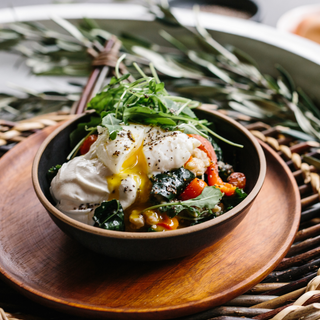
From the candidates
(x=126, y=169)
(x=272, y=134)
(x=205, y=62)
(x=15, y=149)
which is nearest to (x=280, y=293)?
(x=126, y=169)

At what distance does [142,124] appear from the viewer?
Result: 2107mm

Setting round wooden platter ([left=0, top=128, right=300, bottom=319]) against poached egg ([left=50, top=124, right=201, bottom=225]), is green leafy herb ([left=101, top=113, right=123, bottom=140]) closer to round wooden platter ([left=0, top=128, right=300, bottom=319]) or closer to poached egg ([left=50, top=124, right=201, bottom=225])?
poached egg ([left=50, top=124, right=201, bottom=225])

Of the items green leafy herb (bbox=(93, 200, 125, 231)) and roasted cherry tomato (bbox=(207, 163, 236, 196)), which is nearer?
green leafy herb (bbox=(93, 200, 125, 231))

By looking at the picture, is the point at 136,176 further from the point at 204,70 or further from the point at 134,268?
the point at 204,70

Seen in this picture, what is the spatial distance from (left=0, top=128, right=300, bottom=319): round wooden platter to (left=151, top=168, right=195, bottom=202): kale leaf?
1.18 feet

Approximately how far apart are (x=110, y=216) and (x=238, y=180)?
880mm

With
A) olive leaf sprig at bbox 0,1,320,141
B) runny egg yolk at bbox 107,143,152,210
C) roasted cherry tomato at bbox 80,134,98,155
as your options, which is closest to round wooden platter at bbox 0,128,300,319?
runny egg yolk at bbox 107,143,152,210

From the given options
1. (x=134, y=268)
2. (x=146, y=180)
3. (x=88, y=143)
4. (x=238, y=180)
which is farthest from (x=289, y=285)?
(x=88, y=143)

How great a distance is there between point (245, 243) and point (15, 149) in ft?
5.90

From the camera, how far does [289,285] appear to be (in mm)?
1811

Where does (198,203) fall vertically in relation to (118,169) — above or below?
below

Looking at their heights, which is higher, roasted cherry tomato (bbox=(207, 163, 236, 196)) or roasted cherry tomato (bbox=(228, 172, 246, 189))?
roasted cherry tomato (bbox=(207, 163, 236, 196))

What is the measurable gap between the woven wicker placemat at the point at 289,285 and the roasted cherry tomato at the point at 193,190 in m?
0.60

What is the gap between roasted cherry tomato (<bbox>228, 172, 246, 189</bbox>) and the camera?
2.11 m
